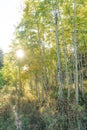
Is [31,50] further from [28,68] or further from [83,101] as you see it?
[83,101]

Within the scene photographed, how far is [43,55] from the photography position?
23531 millimetres

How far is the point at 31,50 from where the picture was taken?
A: 23797 mm

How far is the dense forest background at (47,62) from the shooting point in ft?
57.8

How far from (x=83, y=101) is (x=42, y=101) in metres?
3.51

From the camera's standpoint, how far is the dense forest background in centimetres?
1762

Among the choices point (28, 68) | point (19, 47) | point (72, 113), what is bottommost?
point (72, 113)

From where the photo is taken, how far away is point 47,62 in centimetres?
2406

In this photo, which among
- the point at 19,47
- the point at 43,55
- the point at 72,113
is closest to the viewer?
the point at 72,113

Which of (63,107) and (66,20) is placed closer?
(63,107)

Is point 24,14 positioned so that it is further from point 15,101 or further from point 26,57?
point 15,101

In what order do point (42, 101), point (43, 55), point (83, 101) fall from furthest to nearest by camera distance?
point (43, 55) → point (42, 101) → point (83, 101)

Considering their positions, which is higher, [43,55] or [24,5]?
[24,5]

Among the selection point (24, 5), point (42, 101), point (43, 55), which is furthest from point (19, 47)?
point (42, 101)

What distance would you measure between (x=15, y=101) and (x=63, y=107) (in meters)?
7.16
